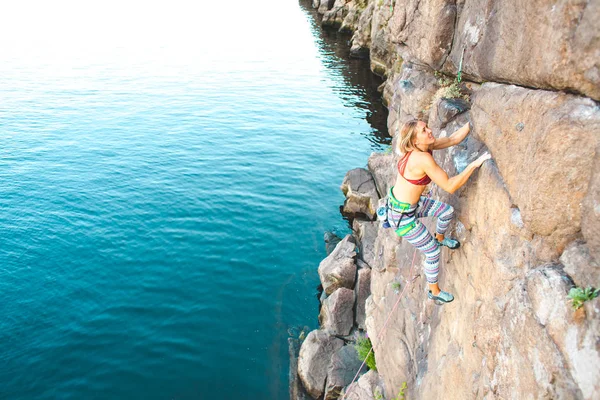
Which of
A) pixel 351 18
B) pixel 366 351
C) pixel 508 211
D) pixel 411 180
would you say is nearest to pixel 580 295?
pixel 508 211

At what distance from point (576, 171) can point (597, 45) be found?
1.51 metres

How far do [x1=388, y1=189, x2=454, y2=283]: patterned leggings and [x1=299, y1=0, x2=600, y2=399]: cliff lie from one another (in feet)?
Answer: 1.08

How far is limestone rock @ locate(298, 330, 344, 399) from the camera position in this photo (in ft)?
52.7

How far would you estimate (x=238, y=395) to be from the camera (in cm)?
1622

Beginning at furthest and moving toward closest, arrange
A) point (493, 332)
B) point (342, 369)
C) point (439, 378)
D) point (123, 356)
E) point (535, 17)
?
point (123, 356)
point (342, 369)
point (439, 378)
point (493, 332)
point (535, 17)

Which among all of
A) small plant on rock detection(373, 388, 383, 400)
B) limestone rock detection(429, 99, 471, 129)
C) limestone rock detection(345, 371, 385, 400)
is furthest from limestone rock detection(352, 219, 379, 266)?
limestone rock detection(429, 99, 471, 129)

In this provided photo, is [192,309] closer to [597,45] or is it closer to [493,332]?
[493,332]

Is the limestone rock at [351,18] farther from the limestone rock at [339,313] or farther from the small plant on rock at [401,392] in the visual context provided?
the small plant on rock at [401,392]

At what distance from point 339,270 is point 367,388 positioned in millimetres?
6631

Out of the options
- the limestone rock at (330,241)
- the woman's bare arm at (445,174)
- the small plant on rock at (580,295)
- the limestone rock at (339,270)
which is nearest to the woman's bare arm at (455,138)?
the woman's bare arm at (445,174)

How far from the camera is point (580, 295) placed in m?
5.11

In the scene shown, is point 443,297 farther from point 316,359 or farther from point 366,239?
point 366,239

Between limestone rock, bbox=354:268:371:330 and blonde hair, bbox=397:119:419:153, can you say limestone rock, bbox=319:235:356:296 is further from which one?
blonde hair, bbox=397:119:419:153

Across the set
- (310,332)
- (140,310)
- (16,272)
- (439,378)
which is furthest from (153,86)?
(439,378)
